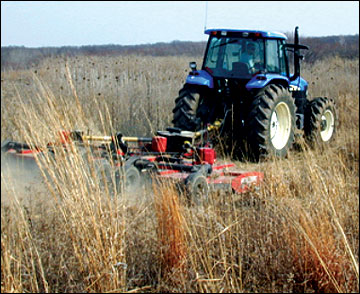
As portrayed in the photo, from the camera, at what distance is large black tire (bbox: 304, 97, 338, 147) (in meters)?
8.24

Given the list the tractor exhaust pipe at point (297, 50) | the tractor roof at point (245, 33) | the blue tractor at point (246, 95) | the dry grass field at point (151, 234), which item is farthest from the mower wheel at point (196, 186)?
the tractor roof at point (245, 33)

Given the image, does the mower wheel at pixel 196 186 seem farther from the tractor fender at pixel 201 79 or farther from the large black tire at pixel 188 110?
the tractor fender at pixel 201 79

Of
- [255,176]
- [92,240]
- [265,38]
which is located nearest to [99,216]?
[92,240]

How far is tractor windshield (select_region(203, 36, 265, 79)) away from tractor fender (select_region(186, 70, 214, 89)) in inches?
6.5

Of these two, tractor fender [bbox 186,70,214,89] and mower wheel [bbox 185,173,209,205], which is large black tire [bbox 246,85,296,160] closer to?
tractor fender [bbox 186,70,214,89]

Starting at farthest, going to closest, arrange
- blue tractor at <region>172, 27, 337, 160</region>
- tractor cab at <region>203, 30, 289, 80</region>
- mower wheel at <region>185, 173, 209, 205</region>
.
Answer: tractor cab at <region>203, 30, 289, 80</region> < blue tractor at <region>172, 27, 337, 160</region> < mower wheel at <region>185, 173, 209, 205</region>

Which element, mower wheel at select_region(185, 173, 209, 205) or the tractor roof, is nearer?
mower wheel at select_region(185, 173, 209, 205)

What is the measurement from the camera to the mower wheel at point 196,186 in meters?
4.88

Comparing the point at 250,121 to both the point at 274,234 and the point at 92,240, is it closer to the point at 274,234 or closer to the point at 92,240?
the point at 274,234

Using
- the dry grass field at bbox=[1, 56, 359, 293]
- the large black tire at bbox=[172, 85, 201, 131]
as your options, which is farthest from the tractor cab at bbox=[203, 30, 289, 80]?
the dry grass field at bbox=[1, 56, 359, 293]

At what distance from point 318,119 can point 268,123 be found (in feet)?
4.72

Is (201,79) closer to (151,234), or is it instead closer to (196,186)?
(196,186)

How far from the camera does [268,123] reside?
7.25 metres

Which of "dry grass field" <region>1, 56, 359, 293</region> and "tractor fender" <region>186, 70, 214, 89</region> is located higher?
"tractor fender" <region>186, 70, 214, 89</region>
